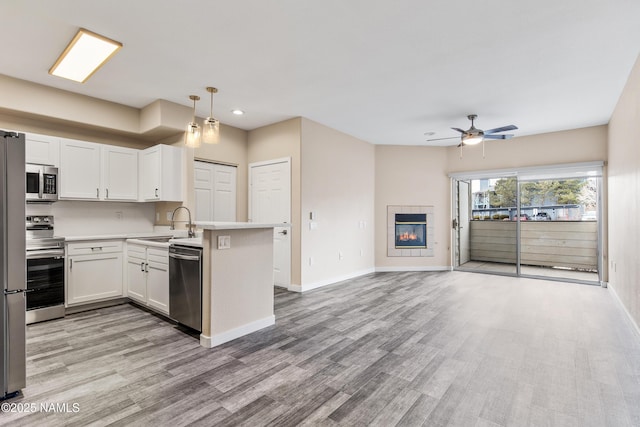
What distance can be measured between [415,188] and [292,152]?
3.23 metres

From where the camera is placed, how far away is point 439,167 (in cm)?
695

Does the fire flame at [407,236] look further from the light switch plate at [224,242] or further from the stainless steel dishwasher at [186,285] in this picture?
the stainless steel dishwasher at [186,285]

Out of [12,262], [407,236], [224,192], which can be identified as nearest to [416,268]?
[407,236]

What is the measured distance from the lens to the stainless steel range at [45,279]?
135 inches

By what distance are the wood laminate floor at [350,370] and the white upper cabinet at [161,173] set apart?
5.30 ft

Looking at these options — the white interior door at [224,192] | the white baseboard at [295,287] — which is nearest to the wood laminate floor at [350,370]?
the white baseboard at [295,287]

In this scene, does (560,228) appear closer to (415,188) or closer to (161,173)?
(415,188)

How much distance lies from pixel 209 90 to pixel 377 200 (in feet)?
13.6

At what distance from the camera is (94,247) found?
3.94 metres

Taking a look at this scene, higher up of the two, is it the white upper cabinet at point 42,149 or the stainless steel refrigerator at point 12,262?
→ the white upper cabinet at point 42,149

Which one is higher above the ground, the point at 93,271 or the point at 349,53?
the point at 349,53

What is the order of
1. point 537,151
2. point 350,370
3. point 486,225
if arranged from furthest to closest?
point 486,225 → point 537,151 → point 350,370

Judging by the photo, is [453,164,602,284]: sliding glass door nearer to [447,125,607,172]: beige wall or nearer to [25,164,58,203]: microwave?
[447,125,607,172]: beige wall

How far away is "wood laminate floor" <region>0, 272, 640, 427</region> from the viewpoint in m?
1.91
